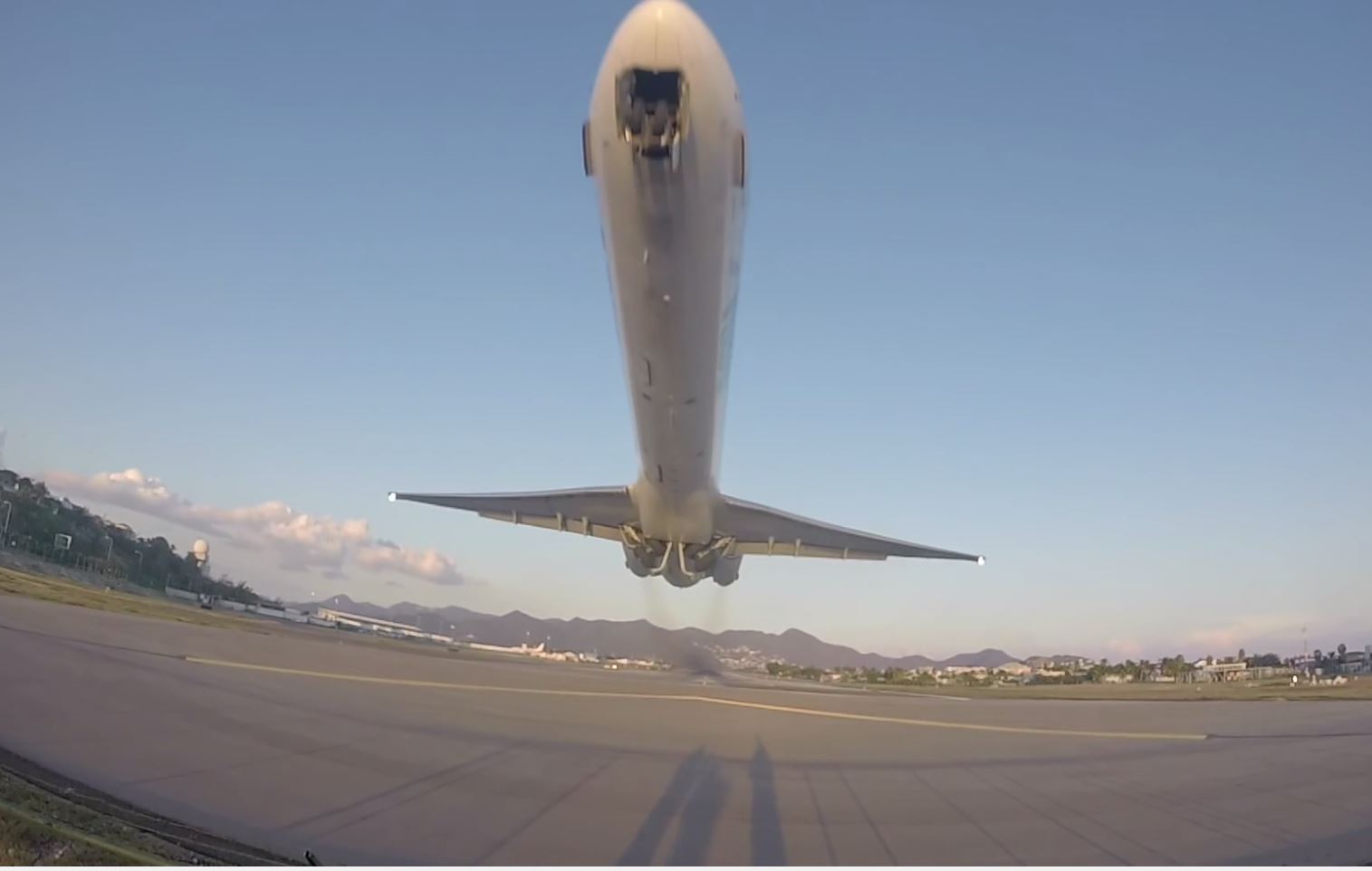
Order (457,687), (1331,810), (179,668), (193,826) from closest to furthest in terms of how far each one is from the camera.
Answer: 1. (193,826)
2. (1331,810)
3. (179,668)
4. (457,687)

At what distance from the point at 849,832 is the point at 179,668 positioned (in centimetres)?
1090

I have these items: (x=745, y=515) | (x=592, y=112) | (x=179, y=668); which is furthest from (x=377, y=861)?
(x=745, y=515)

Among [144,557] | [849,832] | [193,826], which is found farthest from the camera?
[144,557]

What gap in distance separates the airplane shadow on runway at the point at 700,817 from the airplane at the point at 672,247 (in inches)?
277

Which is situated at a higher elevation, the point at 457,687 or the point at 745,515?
the point at 745,515

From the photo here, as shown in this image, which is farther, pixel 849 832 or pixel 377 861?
pixel 849 832

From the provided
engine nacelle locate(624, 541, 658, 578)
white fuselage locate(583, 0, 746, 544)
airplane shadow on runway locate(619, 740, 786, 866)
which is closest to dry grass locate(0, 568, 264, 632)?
engine nacelle locate(624, 541, 658, 578)

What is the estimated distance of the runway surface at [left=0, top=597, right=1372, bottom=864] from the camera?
7062 mm

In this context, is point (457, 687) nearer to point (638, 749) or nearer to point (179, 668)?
point (179, 668)

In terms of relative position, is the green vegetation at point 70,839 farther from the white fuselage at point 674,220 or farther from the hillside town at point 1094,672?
the hillside town at point 1094,672

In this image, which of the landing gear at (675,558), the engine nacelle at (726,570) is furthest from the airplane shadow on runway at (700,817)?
the engine nacelle at (726,570)

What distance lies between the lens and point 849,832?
7.51 m

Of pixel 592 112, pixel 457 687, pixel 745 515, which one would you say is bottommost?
pixel 457 687

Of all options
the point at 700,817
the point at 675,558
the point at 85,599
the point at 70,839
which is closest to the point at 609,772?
the point at 700,817
